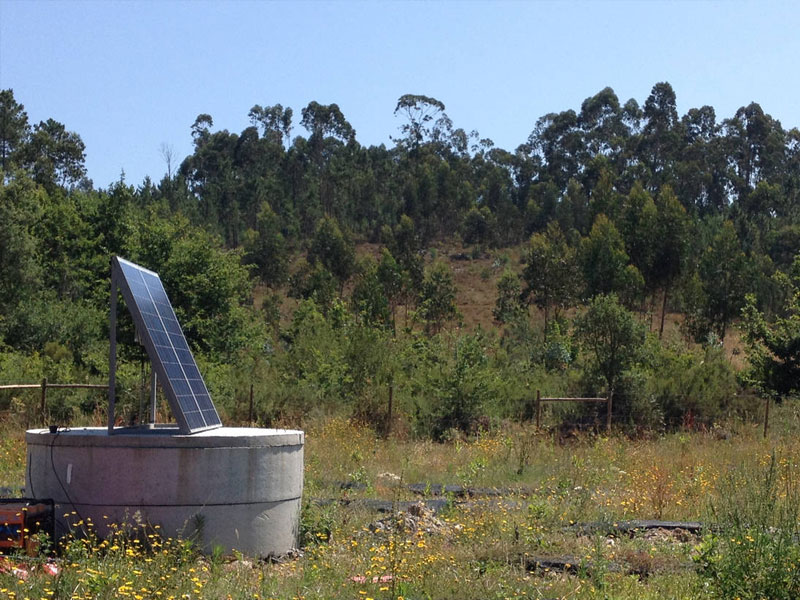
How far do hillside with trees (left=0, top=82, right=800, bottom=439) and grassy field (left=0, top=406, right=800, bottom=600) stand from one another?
7.22 m

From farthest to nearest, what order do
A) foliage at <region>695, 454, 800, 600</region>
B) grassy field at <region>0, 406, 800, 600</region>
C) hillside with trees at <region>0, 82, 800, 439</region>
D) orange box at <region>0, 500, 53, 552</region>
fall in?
hillside with trees at <region>0, 82, 800, 439</region>
orange box at <region>0, 500, 53, 552</region>
grassy field at <region>0, 406, 800, 600</region>
foliage at <region>695, 454, 800, 600</region>

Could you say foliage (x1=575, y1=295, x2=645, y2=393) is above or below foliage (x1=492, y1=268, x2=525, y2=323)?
below

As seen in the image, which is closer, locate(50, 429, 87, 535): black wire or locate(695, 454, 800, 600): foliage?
locate(695, 454, 800, 600): foliage

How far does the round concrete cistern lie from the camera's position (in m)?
9.06

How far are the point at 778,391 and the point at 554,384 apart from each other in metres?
6.45

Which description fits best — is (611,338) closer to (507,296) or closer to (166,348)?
(166,348)

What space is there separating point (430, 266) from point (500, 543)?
66.0 meters

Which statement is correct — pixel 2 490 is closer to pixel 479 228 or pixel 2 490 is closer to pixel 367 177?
pixel 479 228

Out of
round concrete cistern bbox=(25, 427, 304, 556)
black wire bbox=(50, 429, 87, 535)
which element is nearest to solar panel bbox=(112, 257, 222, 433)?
round concrete cistern bbox=(25, 427, 304, 556)

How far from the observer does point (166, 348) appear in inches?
399

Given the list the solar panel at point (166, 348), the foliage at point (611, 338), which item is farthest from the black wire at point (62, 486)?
the foliage at point (611, 338)

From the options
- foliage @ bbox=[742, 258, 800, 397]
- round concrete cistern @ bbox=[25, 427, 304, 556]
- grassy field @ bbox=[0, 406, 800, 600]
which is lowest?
grassy field @ bbox=[0, 406, 800, 600]

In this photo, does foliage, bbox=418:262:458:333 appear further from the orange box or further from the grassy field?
the orange box

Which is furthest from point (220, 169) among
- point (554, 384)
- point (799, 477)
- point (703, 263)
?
point (799, 477)
